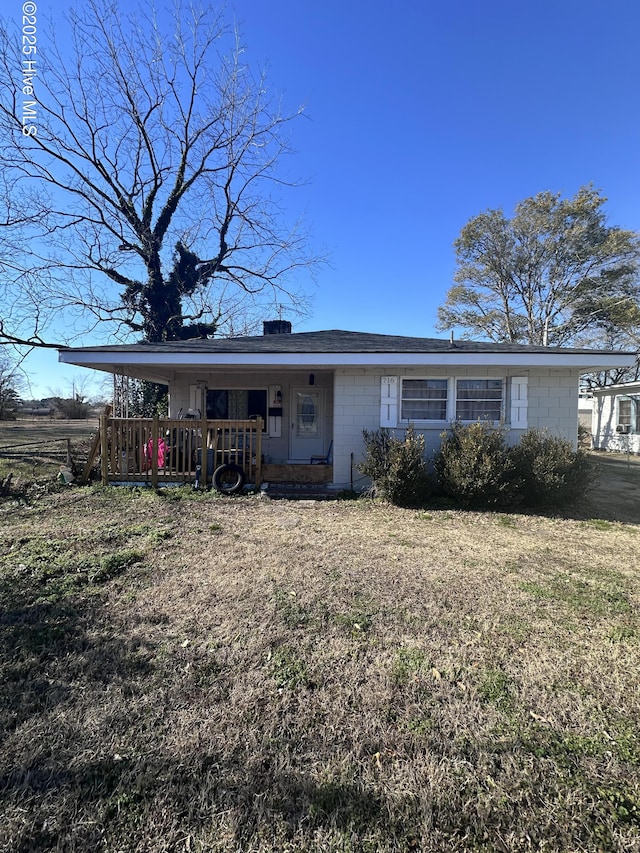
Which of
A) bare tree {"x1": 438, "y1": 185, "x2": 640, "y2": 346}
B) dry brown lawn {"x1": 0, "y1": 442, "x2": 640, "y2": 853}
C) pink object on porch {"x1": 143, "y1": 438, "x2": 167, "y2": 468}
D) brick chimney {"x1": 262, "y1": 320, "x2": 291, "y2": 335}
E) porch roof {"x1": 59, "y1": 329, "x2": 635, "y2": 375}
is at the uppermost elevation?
bare tree {"x1": 438, "y1": 185, "x2": 640, "y2": 346}

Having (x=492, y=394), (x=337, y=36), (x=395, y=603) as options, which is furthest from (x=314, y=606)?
(x=337, y=36)

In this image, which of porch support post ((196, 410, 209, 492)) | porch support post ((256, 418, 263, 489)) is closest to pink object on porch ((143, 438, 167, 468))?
porch support post ((196, 410, 209, 492))

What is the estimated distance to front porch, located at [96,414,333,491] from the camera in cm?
791

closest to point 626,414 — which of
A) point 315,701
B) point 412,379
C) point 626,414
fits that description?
point 626,414

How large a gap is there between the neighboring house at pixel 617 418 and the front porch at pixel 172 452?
53.6 ft

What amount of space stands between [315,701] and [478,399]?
7.29 m

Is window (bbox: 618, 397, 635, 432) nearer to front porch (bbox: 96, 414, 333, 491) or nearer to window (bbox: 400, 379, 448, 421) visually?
window (bbox: 400, 379, 448, 421)

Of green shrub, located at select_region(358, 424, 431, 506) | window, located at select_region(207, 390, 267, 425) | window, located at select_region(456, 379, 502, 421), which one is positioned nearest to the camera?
green shrub, located at select_region(358, 424, 431, 506)

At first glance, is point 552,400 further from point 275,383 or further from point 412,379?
point 275,383

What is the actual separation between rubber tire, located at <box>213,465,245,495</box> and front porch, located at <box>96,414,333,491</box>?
0.06 ft

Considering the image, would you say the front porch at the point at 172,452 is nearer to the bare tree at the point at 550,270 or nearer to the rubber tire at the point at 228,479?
the rubber tire at the point at 228,479

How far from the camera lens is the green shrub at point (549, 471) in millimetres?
6910

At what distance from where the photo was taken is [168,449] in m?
8.06

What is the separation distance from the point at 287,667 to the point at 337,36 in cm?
1465
